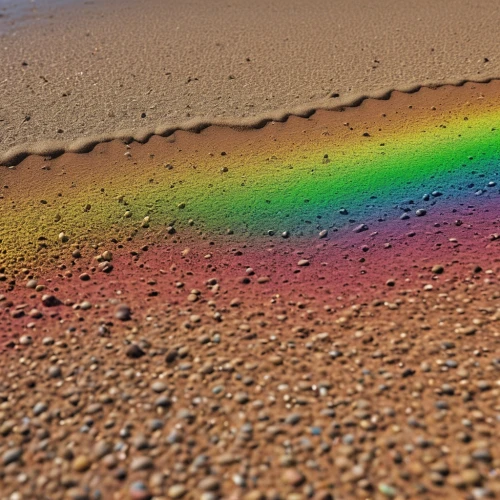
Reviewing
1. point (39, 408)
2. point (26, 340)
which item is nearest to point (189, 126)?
point (26, 340)

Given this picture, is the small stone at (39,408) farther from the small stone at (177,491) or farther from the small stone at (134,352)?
the small stone at (177,491)

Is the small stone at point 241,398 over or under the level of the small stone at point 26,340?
under

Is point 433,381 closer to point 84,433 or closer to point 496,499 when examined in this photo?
point 496,499

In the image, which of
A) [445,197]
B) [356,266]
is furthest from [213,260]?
[445,197]

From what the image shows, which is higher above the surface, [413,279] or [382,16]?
[382,16]

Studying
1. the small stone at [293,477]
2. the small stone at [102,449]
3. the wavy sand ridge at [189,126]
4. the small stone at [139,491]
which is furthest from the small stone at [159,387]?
the wavy sand ridge at [189,126]

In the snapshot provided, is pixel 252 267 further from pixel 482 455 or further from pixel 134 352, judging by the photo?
pixel 482 455

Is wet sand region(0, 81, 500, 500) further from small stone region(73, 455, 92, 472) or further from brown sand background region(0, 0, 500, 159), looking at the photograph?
brown sand background region(0, 0, 500, 159)
